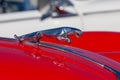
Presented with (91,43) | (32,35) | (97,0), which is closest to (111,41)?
(91,43)

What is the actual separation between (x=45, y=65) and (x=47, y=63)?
4 cm

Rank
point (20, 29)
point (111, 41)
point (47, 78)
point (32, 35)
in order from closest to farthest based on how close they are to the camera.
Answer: point (47, 78)
point (32, 35)
point (111, 41)
point (20, 29)

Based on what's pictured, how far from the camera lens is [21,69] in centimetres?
149

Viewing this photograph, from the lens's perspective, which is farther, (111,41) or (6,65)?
(111,41)

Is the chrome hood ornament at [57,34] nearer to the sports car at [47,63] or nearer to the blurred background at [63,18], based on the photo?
A: the sports car at [47,63]

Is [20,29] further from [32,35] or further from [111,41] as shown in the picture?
[32,35]

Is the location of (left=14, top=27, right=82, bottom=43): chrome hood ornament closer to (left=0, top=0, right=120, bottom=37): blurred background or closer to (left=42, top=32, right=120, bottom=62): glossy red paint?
(left=42, top=32, right=120, bottom=62): glossy red paint

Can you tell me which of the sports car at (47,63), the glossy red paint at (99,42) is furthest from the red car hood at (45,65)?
the glossy red paint at (99,42)

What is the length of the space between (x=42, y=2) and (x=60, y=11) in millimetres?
226

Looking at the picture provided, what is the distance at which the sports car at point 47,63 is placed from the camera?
4.83ft

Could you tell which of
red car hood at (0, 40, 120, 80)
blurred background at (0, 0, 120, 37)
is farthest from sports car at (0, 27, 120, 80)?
blurred background at (0, 0, 120, 37)

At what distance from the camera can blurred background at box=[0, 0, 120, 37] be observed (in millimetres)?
4164

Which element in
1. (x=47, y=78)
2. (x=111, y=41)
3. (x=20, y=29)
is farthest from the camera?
(x=20, y=29)

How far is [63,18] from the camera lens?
4207mm
